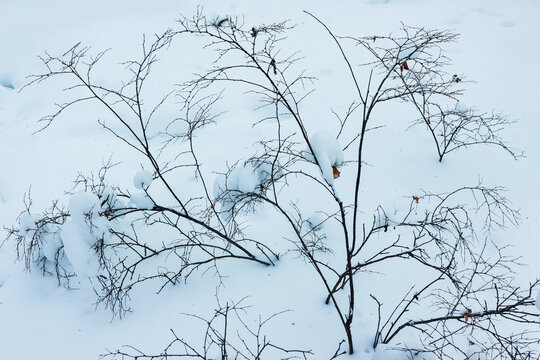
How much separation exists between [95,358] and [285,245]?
1947mm

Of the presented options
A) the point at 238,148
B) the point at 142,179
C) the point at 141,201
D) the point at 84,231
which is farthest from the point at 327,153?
the point at 238,148

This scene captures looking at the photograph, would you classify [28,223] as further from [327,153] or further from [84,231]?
[327,153]

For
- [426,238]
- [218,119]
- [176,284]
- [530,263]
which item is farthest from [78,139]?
[530,263]

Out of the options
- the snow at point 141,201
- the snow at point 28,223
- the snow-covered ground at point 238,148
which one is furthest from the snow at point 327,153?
the snow at point 28,223

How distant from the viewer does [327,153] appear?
7.14 feet

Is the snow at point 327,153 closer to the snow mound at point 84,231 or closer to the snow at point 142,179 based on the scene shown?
the snow at point 142,179

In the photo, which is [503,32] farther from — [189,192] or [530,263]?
[189,192]

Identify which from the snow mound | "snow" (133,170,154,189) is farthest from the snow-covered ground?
the snow mound

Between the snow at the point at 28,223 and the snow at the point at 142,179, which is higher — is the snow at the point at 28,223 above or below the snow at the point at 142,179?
below

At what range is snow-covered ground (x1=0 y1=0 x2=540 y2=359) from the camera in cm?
306

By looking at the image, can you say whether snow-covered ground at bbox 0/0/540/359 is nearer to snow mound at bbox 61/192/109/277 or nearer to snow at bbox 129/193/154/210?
snow at bbox 129/193/154/210

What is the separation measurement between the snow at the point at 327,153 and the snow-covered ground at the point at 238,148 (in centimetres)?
2

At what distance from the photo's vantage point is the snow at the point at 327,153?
6.96ft

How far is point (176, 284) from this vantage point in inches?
132
